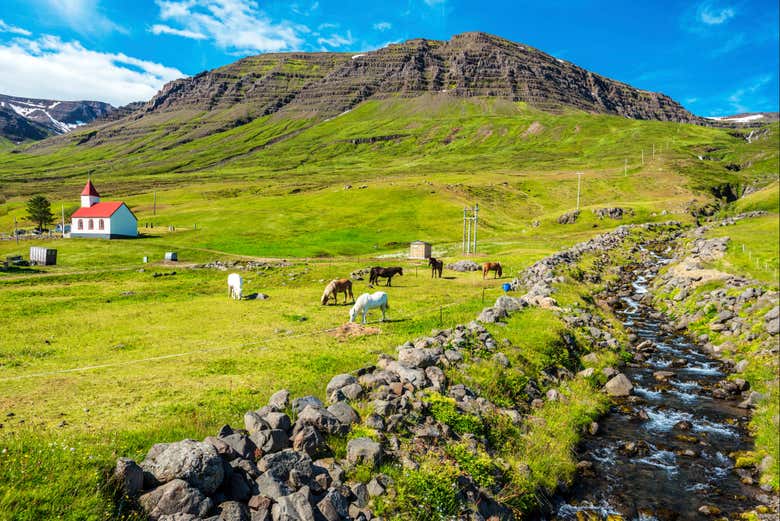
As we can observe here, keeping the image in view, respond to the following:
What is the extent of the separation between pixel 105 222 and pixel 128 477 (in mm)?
110278

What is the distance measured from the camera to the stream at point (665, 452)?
578 inches

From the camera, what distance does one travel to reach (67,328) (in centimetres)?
3006

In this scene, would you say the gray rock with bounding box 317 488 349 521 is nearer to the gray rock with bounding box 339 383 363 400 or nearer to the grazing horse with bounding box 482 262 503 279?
the gray rock with bounding box 339 383 363 400

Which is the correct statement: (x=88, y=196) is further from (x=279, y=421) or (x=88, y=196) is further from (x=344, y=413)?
(x=279, y=421)

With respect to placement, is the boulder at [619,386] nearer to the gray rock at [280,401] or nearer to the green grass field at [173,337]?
the green grass field at [173,337]

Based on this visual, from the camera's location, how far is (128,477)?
925cm

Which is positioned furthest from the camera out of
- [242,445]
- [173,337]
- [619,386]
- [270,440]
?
[173,337]

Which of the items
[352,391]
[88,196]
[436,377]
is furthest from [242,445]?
[88,196]

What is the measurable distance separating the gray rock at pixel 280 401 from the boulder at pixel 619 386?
1727cm

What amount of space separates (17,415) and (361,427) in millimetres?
11598

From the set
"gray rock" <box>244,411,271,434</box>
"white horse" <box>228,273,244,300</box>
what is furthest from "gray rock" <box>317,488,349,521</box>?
"white horse" <box>228,273,244,300</box>

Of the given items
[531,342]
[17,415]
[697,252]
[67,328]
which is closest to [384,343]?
[531,342]

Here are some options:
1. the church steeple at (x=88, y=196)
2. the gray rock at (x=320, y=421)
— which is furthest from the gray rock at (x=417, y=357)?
the church steeple at (x=88, y=196)

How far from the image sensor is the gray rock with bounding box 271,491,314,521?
32.0ft
